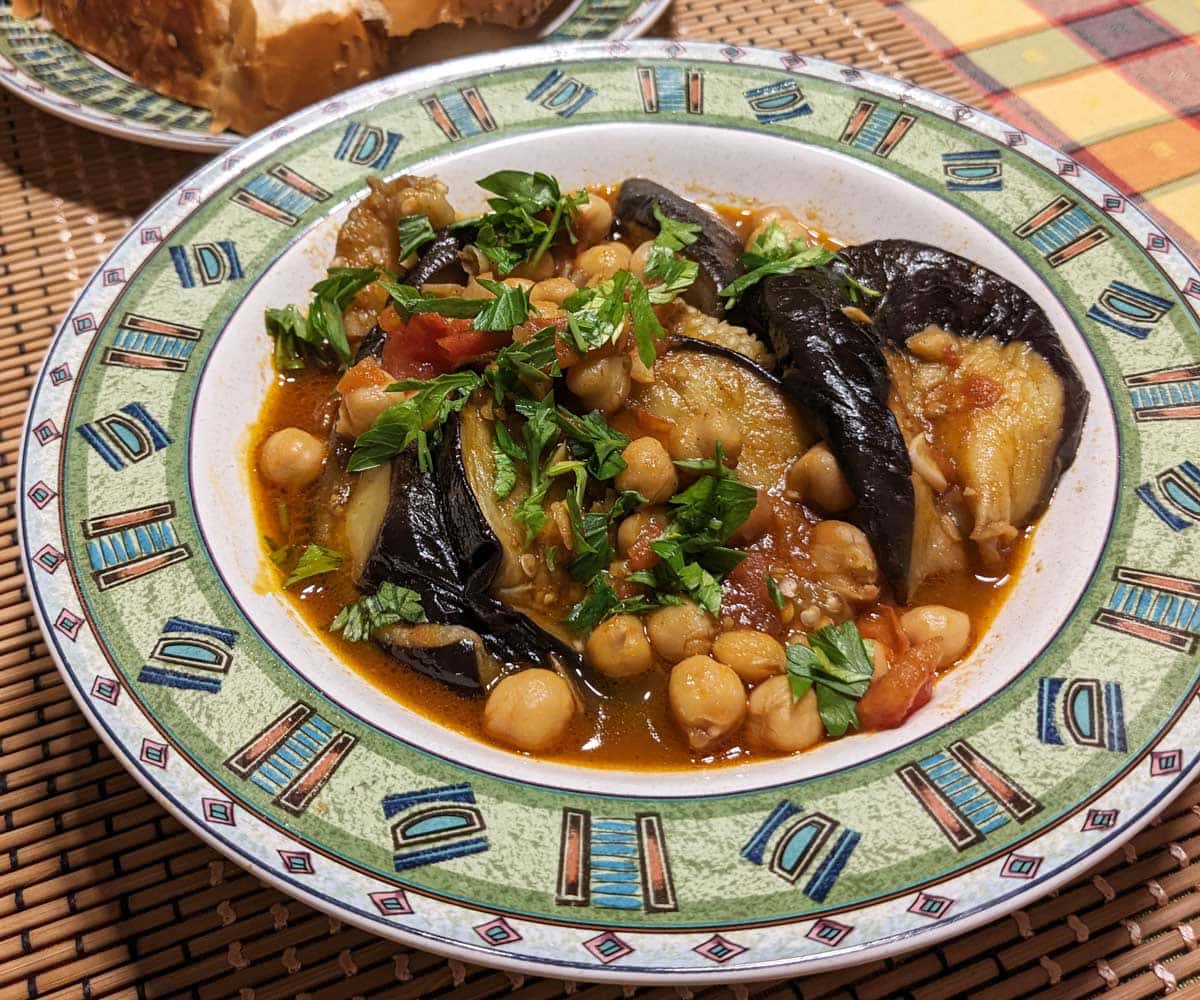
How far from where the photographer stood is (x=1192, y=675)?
8.75 feet

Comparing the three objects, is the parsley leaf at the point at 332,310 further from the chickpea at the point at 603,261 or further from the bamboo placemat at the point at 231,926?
the bamboo placemat at the point at 231,926

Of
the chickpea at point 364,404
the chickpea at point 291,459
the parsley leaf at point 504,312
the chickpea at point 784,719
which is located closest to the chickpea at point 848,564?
the chickpea at point 784,719

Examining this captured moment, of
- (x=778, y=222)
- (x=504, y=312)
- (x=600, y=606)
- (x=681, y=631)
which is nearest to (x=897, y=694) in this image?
(x=681, y=631)

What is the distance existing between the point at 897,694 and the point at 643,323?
138 centimetres

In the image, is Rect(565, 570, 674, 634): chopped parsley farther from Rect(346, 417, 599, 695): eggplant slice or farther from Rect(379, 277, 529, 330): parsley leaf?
Rect(379, 277, 529, 330): parsley leaf

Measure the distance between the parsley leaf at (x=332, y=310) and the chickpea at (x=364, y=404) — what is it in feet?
1.43

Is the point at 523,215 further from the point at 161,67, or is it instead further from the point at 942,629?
the point at 161,67

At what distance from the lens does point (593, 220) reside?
4.11 meters

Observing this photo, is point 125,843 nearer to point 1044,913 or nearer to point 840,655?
point 840,655

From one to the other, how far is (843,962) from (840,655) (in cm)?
100

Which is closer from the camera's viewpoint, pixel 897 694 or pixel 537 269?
pixel 897 694

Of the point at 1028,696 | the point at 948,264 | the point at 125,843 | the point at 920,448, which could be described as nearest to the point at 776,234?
the point at 948,264

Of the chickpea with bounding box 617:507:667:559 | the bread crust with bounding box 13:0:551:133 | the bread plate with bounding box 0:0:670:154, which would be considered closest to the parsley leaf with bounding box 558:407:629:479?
the chickpea with bounding box 617:507:667:559

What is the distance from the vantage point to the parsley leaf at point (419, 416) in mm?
Answer: 3119
